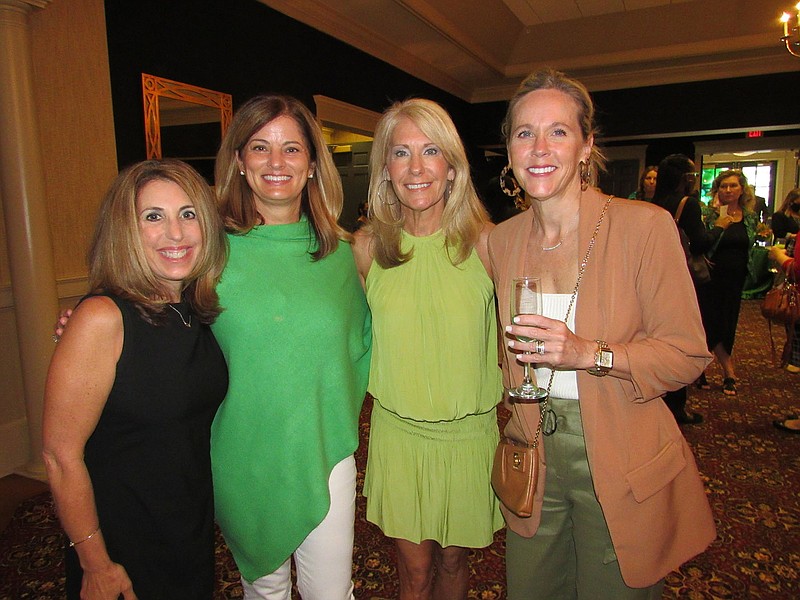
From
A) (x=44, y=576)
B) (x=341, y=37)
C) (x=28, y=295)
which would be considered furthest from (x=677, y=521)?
(x=341, y=37)

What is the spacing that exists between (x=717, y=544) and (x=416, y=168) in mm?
2609

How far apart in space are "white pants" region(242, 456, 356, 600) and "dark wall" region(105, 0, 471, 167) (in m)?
2.66

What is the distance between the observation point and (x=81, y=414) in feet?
4.37

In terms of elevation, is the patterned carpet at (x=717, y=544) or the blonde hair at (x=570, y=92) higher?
the blonde hair at (x=570, y=92)

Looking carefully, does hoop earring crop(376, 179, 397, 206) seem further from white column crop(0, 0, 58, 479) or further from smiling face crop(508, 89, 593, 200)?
white column crop(0, 0, 58, 479)

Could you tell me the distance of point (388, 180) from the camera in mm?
2168

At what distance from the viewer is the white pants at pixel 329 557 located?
1754 mm

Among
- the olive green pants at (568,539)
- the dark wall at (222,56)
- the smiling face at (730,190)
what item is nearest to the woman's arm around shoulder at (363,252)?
the olive green pants at (568,539)

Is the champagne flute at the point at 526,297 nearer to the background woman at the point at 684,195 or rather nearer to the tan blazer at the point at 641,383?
the tan blazer at the point at 641,383

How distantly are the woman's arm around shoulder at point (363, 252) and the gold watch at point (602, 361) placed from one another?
Result: 3.30 feet

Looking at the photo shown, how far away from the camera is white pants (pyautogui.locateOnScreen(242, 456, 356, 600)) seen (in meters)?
1.75

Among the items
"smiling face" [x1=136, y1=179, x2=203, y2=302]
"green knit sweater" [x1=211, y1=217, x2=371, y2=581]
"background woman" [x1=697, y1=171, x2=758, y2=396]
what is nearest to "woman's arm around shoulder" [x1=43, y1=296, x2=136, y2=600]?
"smiling face" [x1=136, y1=179, x2=203, y2=302]

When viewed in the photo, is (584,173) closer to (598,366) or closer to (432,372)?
(598,366)

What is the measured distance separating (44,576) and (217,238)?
2238 mm
